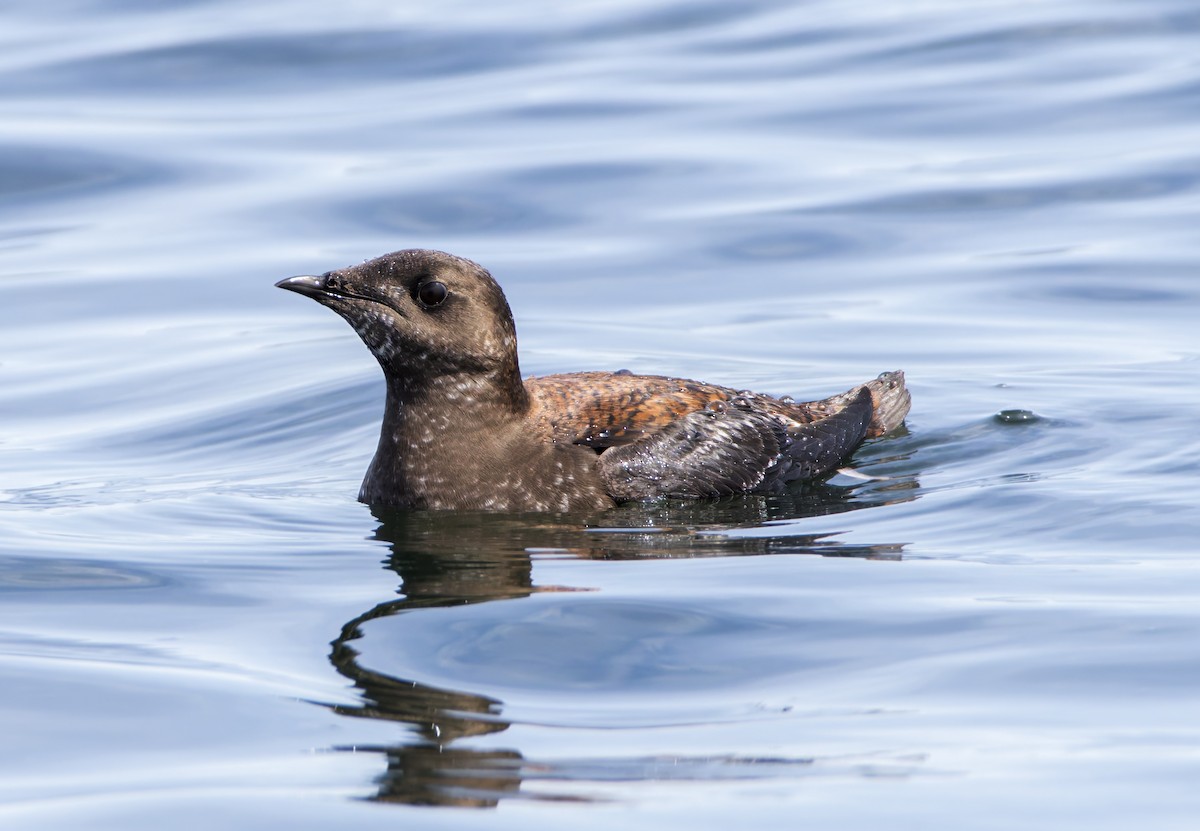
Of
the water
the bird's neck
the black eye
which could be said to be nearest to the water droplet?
the water

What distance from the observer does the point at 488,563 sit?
28.4 feet

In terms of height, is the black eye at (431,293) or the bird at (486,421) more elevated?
the black eye at (431,293)

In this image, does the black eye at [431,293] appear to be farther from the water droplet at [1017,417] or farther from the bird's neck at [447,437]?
the water droplet at [1017,417]

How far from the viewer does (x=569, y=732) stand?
20.8 feet

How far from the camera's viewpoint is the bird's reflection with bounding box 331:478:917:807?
5.92 meters

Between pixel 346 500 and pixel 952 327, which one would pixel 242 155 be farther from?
pixel 346 500

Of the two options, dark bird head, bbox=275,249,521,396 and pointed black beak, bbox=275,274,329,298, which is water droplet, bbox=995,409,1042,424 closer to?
dark bird head, bbox=275,249,521,396

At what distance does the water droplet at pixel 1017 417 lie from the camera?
11.6 metres

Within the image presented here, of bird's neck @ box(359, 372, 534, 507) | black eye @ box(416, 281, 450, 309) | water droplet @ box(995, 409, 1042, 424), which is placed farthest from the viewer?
water droplet @ box(995, 409, 1042, 424)

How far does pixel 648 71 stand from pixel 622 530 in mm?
14553

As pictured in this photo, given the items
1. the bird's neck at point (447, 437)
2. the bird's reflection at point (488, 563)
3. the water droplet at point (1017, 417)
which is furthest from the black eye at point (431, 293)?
the water droplet at point (1017, 417)

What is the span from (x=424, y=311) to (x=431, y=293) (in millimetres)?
104

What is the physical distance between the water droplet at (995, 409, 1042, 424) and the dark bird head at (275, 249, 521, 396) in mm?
3435

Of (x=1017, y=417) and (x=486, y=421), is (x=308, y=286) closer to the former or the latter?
(x=486, y=421)
